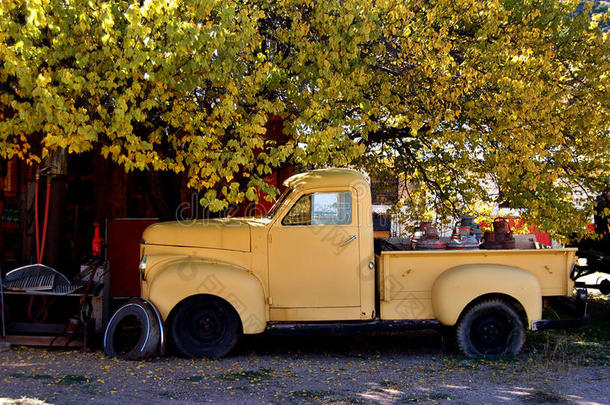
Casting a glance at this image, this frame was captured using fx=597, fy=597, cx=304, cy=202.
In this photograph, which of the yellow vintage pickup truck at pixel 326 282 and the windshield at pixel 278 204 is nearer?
the yellow vintage pickup truck at pixel 326 282

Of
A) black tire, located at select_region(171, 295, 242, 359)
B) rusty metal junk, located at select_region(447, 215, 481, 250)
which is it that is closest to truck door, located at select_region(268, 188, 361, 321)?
black tire, located at select_region(171, 295, 242, 359)

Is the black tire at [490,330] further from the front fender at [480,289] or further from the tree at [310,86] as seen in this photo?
the tree at [310,86]

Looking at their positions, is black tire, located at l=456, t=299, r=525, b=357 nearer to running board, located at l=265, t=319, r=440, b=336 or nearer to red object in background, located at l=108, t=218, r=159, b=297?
running board, located at l=265, t=319, r=440, b=336

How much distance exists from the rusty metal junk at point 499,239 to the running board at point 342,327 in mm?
1334

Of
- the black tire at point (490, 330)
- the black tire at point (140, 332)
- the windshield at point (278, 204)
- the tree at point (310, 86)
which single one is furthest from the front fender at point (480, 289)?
the black tire at point (140, 332)

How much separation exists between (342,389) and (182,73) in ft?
13.7

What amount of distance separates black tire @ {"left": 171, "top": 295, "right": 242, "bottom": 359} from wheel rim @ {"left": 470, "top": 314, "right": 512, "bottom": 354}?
294 centimetres

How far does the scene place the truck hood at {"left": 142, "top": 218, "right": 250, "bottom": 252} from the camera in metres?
7.45

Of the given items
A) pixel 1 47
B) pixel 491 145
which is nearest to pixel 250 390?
pixel 1 47

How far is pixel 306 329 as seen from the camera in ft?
23.9

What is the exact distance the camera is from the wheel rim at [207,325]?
7.23 metres

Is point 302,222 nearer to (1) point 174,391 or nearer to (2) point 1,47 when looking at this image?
(1) point 174,391

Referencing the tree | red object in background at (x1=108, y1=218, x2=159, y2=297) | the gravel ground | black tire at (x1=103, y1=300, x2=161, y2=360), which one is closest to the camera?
the gravel ground

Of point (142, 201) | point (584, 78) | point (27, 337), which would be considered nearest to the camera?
point (27, 337)
